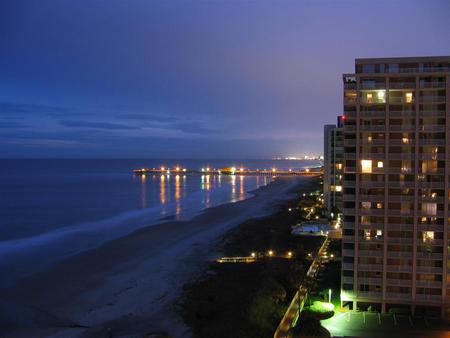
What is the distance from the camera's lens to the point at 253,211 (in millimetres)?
99375

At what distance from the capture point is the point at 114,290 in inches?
1773

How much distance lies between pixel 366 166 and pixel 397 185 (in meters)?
2.84

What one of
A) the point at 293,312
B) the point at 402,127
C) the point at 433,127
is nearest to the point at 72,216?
the point at 293,312

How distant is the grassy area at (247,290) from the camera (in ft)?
110

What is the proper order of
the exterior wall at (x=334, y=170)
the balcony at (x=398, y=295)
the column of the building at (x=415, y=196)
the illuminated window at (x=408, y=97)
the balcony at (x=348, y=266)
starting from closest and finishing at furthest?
the column of the building at (x=415, y=196) → the illuminated window at (x=408, y=97) → the balcony at (x=398, y=295) → the balcony at (x=348, y=266) → the exterior wall at (x=334, y=170)

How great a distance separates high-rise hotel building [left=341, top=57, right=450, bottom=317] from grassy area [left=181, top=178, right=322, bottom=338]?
640 cm

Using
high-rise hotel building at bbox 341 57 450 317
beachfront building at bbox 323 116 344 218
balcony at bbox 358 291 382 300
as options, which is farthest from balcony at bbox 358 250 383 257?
beachfront building at bbox 323 116 344 218

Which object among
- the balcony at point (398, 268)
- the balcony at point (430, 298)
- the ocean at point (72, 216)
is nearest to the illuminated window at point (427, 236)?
the balcony at point (398, 268)

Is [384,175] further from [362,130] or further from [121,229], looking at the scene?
[121,229]

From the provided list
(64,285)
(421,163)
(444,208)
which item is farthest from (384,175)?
(64,285)

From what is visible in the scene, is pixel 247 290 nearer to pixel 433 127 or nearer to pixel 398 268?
pixel 398 268

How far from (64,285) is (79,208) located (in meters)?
65.2

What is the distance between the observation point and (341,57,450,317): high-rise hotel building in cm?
3447

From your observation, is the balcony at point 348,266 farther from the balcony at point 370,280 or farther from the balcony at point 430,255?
the balcony at point 430,255
